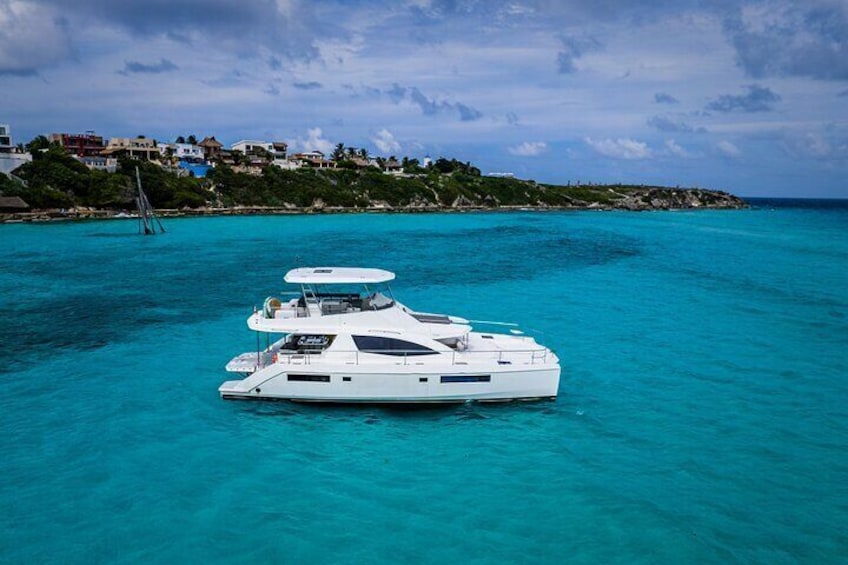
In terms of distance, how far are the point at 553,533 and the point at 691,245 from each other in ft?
238

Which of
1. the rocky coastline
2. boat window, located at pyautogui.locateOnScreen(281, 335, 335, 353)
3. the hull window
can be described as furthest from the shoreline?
the hull window

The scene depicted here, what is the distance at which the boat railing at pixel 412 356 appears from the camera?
61.1ft

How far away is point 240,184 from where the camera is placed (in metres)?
120

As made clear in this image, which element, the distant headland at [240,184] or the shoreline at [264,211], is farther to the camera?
the distant headland at [240,184]

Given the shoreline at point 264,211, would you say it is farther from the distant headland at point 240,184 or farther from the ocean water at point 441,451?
the ocean water at point 441,451

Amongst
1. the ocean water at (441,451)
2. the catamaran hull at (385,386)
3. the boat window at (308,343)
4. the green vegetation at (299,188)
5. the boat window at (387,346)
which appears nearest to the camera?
the ocean water at (441,451)

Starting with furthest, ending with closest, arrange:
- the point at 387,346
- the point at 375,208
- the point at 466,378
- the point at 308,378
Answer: the point at 375,208 → the point at 387,346 → the point at 466,378 → the point at 308,378

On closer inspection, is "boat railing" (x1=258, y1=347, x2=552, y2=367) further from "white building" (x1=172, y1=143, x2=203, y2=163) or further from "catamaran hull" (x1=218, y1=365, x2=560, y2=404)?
"white building" (x1=172, y1=143, x2=203, y2=163)

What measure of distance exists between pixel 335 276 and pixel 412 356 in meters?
4.42

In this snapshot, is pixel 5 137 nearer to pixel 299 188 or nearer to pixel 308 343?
pixel 299 188

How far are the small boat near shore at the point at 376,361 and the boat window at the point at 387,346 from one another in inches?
1.3

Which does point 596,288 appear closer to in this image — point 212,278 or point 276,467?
point 212,278

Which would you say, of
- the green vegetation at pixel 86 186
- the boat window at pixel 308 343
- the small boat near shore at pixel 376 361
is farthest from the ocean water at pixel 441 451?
the green vegetation at pixel 86 186

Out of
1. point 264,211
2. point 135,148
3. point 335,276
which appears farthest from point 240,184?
point 335,276
